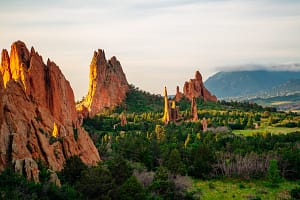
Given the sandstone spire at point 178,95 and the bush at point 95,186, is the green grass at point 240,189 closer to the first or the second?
the bush at point 95,186

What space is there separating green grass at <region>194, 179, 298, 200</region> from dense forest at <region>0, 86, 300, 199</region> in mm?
1013

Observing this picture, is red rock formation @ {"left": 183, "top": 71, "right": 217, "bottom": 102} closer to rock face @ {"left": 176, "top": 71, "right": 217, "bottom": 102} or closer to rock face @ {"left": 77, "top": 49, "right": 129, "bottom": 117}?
rock face @ {"left": 176, "top": 71, "right": 217, "bottom": 102}

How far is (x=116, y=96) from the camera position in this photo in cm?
→ 14275

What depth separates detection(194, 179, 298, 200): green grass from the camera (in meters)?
50.7

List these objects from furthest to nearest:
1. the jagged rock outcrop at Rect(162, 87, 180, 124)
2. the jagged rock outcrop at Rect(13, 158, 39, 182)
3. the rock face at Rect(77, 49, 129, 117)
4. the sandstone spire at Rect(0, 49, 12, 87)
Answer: the rock face at Rect(77, 49, 129, 117), the jagged rock outcrop at Rect(162, 87, 180, 124), the sandstone spire at Rect(0, 49, 12, 87), the jagged rock outcrop at Rect(13, 158, 39, 182)

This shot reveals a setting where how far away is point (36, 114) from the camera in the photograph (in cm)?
5225

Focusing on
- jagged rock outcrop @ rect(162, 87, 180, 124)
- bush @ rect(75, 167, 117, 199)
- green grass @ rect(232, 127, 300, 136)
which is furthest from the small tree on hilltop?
jagged rock outcrop @ rect(162, 87, 180, 124)

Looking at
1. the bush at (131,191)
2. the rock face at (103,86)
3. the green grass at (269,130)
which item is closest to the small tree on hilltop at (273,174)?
the bush at (131,191)

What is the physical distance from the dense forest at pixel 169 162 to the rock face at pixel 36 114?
94.1 inches

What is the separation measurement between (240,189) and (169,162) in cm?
987

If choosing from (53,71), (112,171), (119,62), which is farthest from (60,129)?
(119,62)

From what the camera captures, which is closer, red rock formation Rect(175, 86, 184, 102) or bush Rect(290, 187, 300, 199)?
bush Rect(290, 187, 300, 199)

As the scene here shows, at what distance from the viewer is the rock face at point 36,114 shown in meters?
39.9

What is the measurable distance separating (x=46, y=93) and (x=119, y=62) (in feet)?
301
